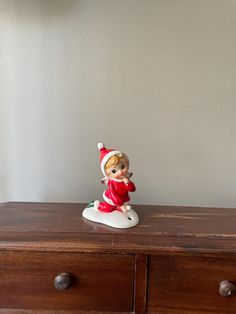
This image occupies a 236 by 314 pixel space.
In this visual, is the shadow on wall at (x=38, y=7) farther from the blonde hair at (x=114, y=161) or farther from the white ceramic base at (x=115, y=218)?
the white ceramic base at (x=115, y=218)

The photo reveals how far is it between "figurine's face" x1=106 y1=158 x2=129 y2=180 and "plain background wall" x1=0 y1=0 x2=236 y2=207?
28 centimetres

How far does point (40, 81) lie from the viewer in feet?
3.45

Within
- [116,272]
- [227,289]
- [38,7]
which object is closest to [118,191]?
[116,272]

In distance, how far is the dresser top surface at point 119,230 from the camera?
2.32ft

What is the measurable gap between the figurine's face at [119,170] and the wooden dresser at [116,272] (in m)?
0.15

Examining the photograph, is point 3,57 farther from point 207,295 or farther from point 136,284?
point 207,295

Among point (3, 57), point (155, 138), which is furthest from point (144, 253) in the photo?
point (3, 57)

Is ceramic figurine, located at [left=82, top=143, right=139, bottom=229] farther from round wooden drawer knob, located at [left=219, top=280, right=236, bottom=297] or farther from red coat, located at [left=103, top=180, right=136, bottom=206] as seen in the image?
round wooden drawer knob, located at [left=219, top=280, right=236, bottom=297]

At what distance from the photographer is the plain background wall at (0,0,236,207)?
1.02 metres

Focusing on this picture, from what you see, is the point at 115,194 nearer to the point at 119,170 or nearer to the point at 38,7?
the point at 119,170

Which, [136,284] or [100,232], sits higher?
[100,232]

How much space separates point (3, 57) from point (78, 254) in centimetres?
74

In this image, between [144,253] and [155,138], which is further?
[155,138]

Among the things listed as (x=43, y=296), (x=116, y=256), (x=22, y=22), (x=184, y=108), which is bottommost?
(x=43, y=296)
